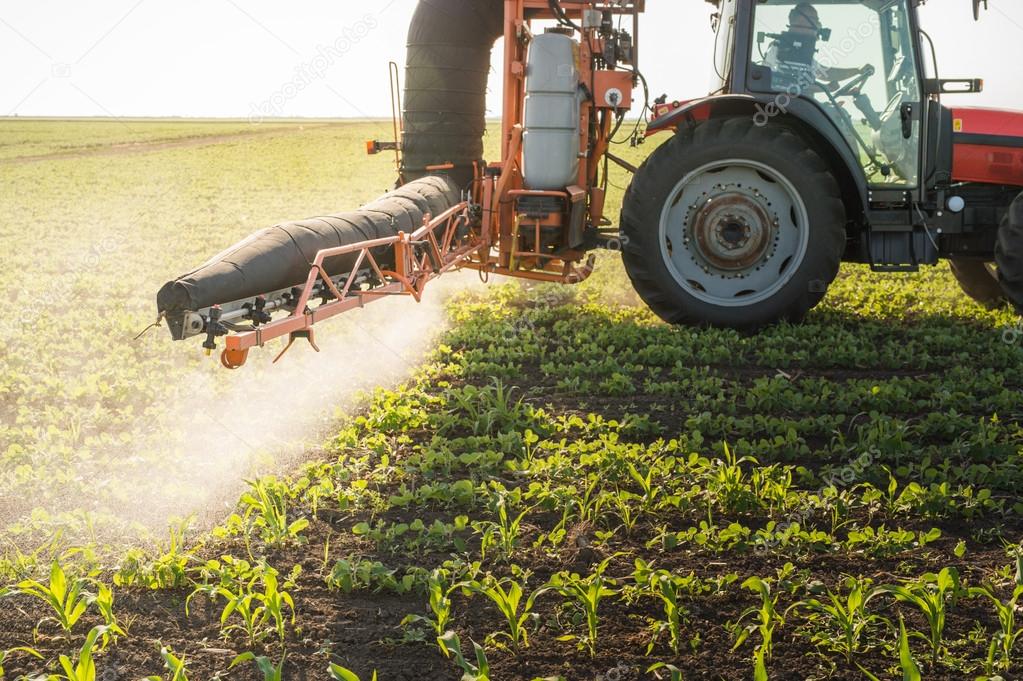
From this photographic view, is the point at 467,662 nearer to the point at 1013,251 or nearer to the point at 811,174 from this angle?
the point at 811,174

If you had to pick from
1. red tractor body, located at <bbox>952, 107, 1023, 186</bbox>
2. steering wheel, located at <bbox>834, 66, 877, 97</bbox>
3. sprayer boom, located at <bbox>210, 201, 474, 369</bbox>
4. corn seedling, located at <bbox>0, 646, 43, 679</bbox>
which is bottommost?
corn seedling, located at <bbox>0, 646, 43, 679</bbox>

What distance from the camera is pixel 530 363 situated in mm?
6715

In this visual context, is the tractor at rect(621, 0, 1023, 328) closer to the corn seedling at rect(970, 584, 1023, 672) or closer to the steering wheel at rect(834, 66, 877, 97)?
the steering wheel at rect(834, 66, 877, 97)

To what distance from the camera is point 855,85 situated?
6.72m

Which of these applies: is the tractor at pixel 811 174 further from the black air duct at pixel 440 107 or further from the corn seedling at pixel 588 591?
the corn seedling at pixel 588 591

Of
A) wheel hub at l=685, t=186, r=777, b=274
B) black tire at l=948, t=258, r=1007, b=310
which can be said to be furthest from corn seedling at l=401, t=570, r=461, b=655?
black tire at l=948, t=258, r=1007, b=310

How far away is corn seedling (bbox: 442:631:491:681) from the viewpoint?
106 inches

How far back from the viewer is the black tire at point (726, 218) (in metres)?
6.71

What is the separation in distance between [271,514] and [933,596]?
7.77 feet

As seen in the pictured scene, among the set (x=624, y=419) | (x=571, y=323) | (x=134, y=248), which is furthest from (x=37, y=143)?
(x=624, y=419)

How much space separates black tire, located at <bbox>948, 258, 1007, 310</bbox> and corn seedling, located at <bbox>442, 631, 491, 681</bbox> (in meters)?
6.73

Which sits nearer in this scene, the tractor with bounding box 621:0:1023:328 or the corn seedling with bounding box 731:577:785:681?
the corn seedling with bounding box 731:577:785:681

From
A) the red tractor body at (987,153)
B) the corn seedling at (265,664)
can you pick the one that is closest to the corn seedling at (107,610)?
the corn seedling at (265,664)

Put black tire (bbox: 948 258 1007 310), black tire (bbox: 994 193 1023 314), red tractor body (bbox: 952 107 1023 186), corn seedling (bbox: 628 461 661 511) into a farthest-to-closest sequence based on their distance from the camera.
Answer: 1. black tire (bbox: 948 258 1007 310)
2. red tractor body (bbox: 952 107 1023 186)
3. black tire (bbox: 994 193 1023 314)
4. corn seedling (bbox: 628 461 661 511)
